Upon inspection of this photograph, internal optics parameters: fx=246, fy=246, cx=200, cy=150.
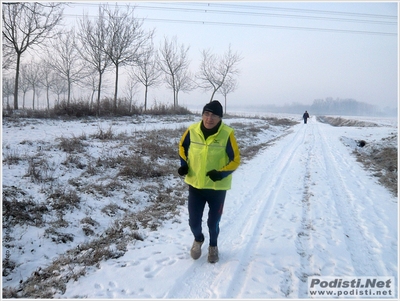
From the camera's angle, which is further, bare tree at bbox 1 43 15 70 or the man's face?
bare tree at bbox 1 43 15 70

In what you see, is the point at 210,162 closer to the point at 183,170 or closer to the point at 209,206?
the point at 183,170

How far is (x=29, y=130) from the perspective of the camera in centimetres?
901

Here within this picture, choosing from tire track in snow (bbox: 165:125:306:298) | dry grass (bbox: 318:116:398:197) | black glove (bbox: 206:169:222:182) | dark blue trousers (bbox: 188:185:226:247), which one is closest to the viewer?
tire track in snow (bbox: 165:125:306:298)

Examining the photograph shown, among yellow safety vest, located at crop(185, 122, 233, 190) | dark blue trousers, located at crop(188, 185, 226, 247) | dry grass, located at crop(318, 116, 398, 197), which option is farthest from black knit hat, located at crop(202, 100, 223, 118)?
dry grass, located at crop(318, 116, 398, 197)

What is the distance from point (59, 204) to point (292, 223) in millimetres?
4298

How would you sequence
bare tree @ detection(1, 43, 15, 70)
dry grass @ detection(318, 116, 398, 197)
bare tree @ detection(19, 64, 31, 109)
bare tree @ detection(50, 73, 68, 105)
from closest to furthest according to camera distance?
dry grass @ detection(318, 116, 398, 197)
bare tree @ detection(1, 43, 15, 70)
bare tree @ detection(19, 64, 31, 109)
bare tree @ detection(50, 73, 68, 105)

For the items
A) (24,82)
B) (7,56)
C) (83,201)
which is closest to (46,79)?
(24,82)

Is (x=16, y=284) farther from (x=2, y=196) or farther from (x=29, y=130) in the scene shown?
(x=29, y=130)

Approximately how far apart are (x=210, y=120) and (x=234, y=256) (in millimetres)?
1894

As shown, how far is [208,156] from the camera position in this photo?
311 centimetres

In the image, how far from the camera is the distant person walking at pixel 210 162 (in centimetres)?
308

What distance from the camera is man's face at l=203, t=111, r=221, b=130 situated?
10.1ft

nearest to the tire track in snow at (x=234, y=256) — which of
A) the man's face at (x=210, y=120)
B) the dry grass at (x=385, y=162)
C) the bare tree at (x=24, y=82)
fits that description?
the man's face at (x=210, y=120)

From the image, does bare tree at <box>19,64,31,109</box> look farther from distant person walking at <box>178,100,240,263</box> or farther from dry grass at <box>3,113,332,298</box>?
distant person walking at <box>178,100,240,263</box>
